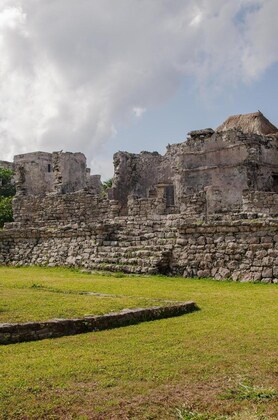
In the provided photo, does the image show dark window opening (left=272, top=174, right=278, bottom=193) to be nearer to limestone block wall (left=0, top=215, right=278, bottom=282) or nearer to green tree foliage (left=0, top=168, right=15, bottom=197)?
limestone block wall (left=0, top=215, right=278, bottom=282)

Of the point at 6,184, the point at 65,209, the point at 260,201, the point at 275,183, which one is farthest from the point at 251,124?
the point at 6,184

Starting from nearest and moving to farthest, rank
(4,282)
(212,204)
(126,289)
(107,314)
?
(107,314), (126,289), (4,282), (212,204)

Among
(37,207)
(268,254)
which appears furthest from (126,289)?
(37,207)

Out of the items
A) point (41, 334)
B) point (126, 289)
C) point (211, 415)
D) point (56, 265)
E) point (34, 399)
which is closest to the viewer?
point (211, 415)

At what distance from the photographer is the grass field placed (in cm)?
434

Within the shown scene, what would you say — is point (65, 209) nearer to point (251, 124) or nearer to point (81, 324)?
point (81, 324)

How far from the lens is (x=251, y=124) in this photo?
3409 cm

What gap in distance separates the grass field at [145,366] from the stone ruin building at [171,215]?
440 cm

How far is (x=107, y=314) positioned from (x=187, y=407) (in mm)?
3303

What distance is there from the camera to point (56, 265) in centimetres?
1720

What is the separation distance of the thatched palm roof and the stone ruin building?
0.09 m

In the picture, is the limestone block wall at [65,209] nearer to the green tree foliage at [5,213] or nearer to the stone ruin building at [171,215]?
the stone ruin building at [171,215]

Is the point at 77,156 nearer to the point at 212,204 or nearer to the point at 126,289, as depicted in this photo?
the point at 212,204

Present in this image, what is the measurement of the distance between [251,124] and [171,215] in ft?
62.0
